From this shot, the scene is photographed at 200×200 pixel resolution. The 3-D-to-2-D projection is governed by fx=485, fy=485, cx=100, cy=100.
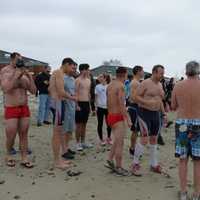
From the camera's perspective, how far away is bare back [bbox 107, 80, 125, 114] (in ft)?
24.6

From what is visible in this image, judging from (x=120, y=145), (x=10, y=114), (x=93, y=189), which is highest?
(x=10, y=114)

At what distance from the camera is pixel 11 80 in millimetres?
7500

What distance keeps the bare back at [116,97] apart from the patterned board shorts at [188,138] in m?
1.50

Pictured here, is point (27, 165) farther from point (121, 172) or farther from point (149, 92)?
point (149, 92)

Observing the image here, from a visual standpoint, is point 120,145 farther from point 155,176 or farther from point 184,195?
point 184,195

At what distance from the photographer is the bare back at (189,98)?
6.08 m

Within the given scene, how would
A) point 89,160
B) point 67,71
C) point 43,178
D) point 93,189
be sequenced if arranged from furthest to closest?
point 89,160, point 67,71, point 43,178, point 93,189

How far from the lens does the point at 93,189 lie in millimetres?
6812

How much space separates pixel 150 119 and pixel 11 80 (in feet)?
7.33

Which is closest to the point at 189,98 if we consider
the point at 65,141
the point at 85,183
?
the point at 85,183

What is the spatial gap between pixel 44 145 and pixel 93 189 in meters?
3.52

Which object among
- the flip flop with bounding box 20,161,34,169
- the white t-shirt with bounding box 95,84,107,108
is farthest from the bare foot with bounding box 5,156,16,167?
the white t-shirt with bounding box 95,84,107,108

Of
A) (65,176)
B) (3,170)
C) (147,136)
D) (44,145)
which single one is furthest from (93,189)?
(44,145)

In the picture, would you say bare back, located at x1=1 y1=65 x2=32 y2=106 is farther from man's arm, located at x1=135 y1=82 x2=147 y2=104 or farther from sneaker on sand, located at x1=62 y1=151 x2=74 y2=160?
man's arm, located at x1=135 y1=82 x2=147 y2=104
